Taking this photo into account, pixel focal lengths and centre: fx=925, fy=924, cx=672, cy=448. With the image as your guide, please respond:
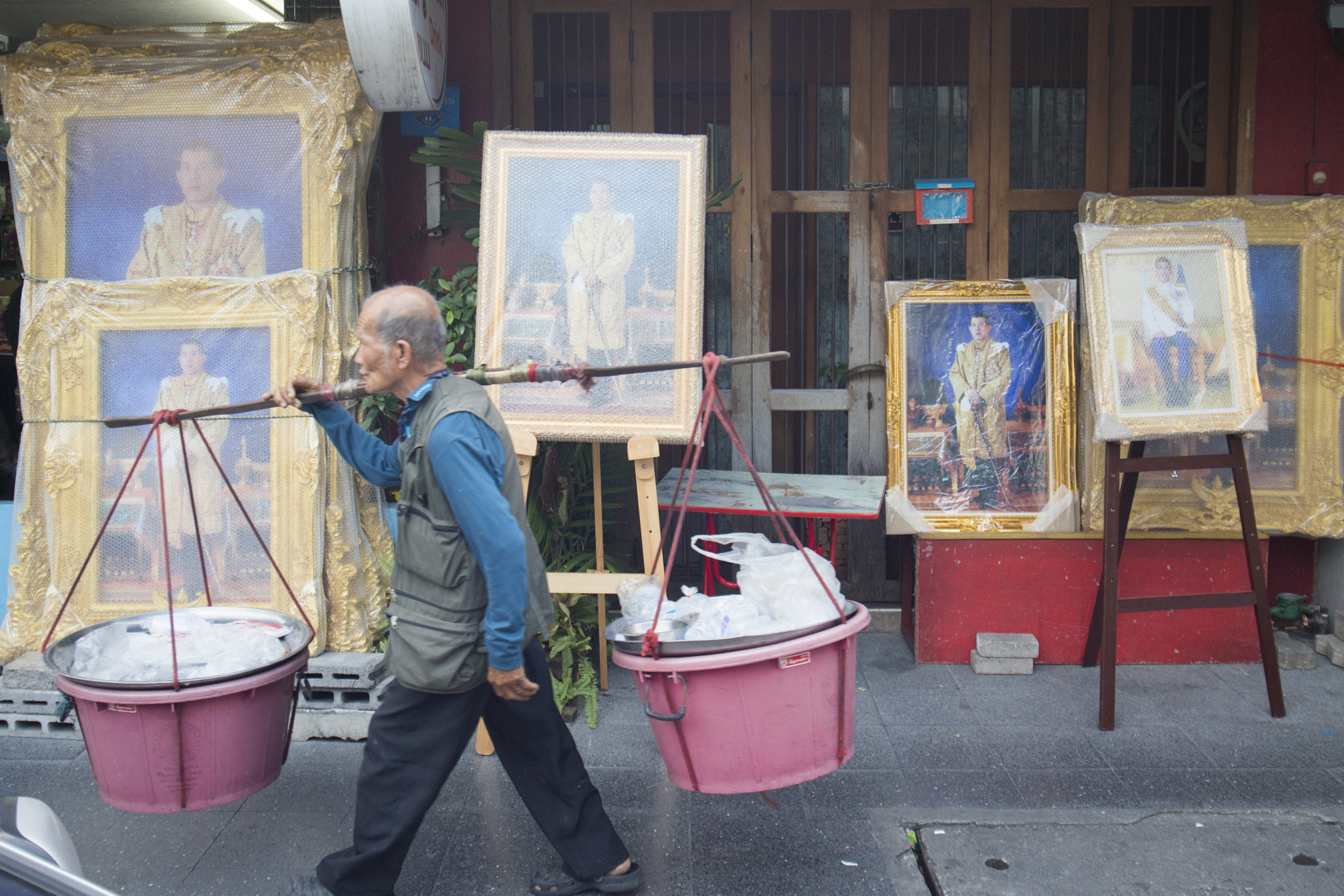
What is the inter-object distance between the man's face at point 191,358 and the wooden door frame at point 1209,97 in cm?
429

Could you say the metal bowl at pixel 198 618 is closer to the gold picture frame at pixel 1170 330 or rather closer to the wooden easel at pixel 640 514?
the wooden easel at pixel 640 514

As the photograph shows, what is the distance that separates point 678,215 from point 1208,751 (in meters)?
2.84

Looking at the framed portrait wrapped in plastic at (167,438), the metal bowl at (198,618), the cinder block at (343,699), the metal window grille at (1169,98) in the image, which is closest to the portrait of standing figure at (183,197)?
the framed portrait wrapped in plastic at (167,438)

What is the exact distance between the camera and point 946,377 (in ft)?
14.1

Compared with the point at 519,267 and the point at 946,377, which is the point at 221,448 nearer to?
the point at 519,267

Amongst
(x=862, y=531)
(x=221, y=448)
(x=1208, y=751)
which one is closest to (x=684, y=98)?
(x=862, y=531)

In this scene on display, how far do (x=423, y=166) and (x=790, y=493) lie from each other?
241 cm

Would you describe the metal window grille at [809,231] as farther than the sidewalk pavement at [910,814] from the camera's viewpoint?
Yes

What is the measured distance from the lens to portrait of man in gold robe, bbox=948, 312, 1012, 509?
4.29 m

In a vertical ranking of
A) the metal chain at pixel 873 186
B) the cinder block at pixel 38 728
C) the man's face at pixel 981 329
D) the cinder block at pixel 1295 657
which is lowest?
the cinder block at pixel 38 728

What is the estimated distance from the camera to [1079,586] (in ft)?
13.9

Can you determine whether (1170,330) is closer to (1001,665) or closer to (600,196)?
(1001,665)

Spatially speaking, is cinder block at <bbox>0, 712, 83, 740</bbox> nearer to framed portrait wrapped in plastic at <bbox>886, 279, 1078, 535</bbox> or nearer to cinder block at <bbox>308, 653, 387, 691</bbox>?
cinder block at <bbox>308, 653, 387, 691</bbox>

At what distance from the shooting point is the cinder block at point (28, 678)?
3.70 meters
